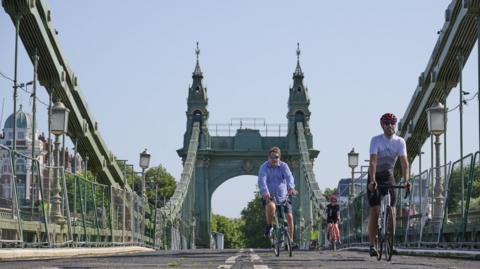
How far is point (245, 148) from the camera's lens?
299 feet

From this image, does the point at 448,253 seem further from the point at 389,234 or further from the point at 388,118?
the point at 388,118

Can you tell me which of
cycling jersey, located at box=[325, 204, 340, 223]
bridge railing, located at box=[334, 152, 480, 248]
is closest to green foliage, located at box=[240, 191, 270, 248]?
cycling jersey, located at box=[325, 204, 340, 223]

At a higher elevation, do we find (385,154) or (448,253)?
(385,154)

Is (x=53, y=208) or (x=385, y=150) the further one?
(x=53, y=208)

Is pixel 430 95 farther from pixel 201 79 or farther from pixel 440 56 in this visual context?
pixel 201 79

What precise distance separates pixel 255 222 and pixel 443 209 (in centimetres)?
13559

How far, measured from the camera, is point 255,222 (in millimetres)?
155250

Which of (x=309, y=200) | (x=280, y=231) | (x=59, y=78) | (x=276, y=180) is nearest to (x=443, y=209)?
(x=280, y=231)

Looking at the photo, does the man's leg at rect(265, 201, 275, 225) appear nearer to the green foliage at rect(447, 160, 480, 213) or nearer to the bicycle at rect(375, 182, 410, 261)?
the green foliage at rect(447, 160, 480, 213)

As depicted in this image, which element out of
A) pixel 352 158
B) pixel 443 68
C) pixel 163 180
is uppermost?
pixel 443 68

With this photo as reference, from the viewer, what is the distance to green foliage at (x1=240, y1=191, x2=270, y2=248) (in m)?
151

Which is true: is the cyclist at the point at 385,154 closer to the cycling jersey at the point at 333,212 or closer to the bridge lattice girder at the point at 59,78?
the cycling jersey at the point at 333,212

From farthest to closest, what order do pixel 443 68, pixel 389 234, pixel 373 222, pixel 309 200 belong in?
pixel 309 200
pixel 443 68
pixel 373 222
pixel 389 234

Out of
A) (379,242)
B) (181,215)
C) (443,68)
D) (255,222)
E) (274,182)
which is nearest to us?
(379,242)
